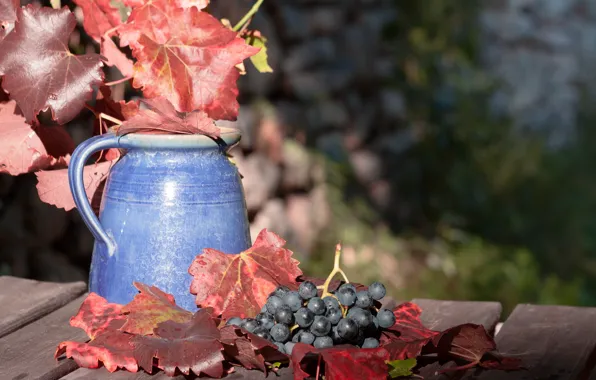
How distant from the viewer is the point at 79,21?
6.82ft

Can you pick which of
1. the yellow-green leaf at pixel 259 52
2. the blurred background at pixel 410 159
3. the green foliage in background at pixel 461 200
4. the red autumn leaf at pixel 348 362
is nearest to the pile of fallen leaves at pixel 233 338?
the red autumn leaf at pixel 348 362

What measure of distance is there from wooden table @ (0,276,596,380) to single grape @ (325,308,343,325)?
0.08 meters

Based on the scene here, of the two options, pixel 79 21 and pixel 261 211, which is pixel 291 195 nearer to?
pixel 261 211

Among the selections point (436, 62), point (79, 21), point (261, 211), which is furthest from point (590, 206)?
point (79, 21)

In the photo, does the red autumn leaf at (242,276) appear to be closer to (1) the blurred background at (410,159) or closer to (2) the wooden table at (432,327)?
(2) the wooden table at (432,327)

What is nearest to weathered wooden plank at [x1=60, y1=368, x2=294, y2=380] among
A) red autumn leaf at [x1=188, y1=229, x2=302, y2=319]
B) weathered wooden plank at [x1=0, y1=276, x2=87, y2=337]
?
red autumn leaf at [x1=188, y1=229, x2=302, y2=319]

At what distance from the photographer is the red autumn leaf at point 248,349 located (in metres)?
1.11

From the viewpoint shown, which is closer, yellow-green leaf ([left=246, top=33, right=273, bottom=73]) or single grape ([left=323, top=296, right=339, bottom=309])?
single grape ([left=323, top=296, right=339, bottom=309])

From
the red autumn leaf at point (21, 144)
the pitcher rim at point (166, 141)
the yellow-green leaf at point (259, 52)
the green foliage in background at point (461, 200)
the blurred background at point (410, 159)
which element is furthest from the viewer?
the green foliage in background at point (461, 200)

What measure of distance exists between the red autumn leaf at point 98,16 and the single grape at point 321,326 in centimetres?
65

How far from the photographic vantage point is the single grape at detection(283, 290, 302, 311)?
1.14 m

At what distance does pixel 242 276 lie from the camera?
126cm

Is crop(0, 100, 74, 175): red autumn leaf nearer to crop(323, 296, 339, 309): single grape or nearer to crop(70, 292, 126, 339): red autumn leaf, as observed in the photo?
crop(70, 292, 126, 339): red autumn leaf

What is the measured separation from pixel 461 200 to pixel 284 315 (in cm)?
300
